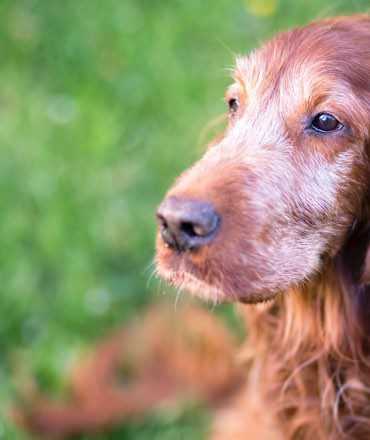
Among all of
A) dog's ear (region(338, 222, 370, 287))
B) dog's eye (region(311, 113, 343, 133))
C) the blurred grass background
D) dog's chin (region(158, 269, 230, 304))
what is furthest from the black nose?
the blurred grass background

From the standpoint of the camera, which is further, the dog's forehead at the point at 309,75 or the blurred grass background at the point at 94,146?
the blurred grass background at the point at 94,146

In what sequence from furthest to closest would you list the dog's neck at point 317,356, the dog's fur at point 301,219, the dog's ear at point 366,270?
1. the dog's neck at point 317,356
2. the dog's ear at point 366,270
3. the dog's fur at point 301,219

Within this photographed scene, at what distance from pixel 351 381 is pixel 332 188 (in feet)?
2.26

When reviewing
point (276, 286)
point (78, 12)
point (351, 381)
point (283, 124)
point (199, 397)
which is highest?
point (78, 12)

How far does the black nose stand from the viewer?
2.33 meters

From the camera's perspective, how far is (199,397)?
3.93 metres

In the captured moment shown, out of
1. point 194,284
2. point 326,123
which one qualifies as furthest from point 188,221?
point 326,123

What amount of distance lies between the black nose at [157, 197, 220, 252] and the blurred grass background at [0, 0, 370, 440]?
1543 millimetres

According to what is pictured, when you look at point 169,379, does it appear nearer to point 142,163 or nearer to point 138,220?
point 138,220

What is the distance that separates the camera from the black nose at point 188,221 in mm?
2334

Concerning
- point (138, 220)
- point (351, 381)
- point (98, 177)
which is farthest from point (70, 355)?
point (351, 381)

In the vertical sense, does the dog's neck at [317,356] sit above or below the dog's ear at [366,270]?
below

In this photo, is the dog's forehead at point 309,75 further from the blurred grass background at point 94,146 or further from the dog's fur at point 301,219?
the blurred grass background at point 94,146

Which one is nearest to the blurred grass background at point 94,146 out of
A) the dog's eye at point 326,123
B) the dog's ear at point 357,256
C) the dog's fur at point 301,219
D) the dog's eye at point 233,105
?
the dog's eye at point 233,105
